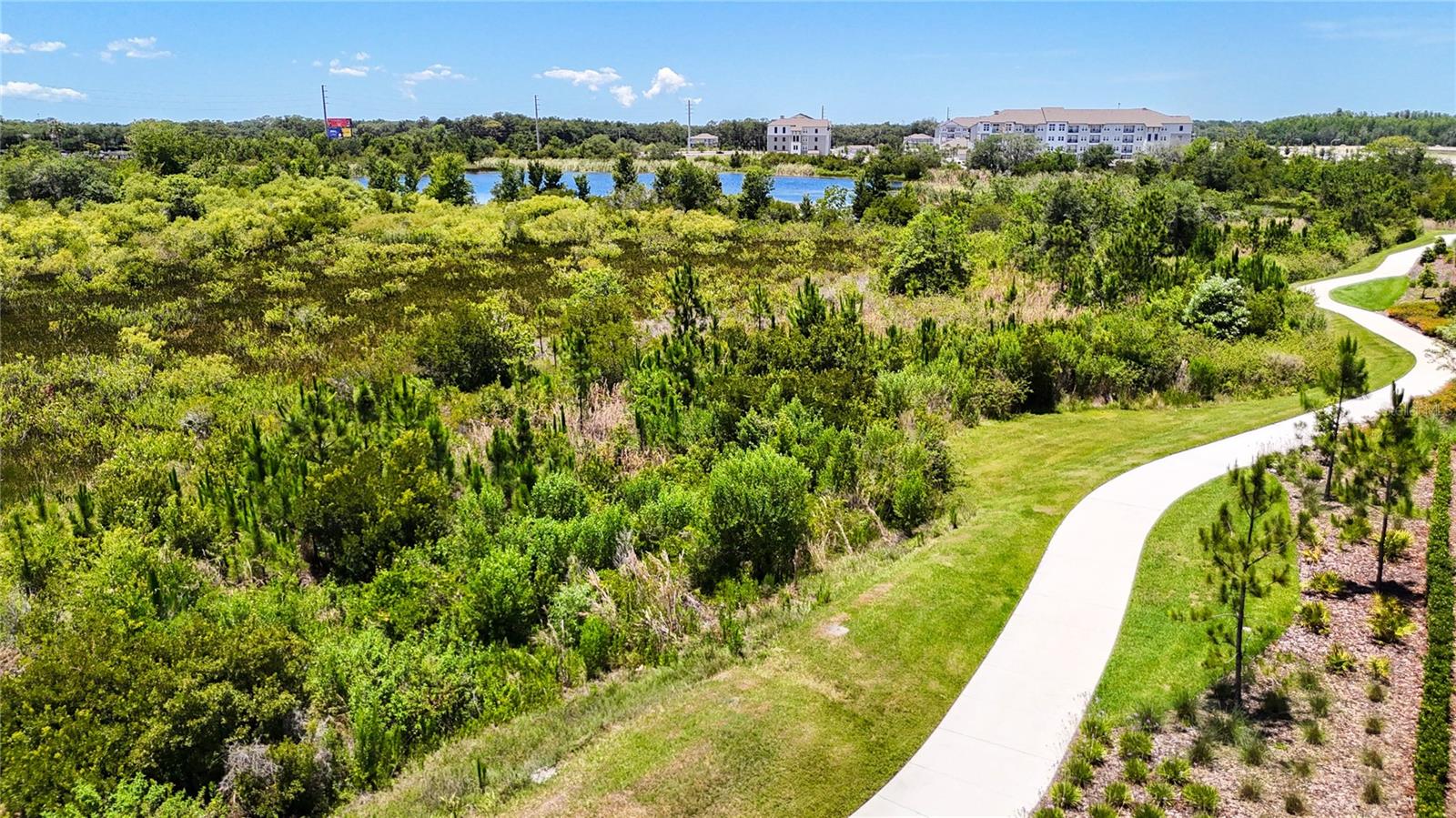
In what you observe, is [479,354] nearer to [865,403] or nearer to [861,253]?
[865,403]

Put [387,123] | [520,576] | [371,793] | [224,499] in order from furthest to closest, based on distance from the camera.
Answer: [387,123]
[224,499]
[520,576]
[371,793]

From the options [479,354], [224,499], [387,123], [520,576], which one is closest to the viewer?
[520,576]

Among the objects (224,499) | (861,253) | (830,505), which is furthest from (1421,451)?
(861,253)

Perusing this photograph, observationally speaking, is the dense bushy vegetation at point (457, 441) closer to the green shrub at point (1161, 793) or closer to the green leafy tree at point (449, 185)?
the green shrub at point (1161, 793)

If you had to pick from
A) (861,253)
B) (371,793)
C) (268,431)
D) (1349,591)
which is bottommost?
(371,793)

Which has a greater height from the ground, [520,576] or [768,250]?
[768,250]

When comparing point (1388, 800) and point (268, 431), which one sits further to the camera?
point (268, 431)

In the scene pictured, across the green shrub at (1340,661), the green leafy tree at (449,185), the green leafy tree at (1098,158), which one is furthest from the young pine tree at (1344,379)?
the green leafy tree at (1098,158)

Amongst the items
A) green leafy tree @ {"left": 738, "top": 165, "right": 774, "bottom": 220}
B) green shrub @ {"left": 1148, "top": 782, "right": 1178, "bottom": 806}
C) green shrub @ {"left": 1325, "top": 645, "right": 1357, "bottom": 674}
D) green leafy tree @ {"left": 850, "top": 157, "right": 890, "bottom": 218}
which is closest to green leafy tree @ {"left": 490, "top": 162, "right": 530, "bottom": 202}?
green leafy tree @ {"left": 738, "top": 165, "right": 774, "bottom": 220}
